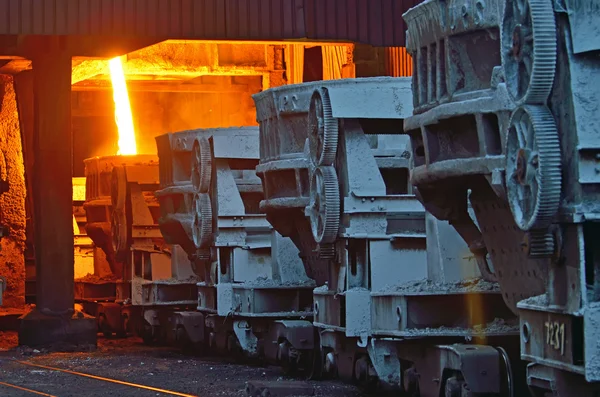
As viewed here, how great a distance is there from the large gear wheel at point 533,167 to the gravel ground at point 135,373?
168 inches

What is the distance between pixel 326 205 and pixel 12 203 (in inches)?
479

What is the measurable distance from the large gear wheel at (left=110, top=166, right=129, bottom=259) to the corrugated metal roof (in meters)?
2.61

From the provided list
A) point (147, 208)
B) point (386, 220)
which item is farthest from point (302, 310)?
point (147, 208)

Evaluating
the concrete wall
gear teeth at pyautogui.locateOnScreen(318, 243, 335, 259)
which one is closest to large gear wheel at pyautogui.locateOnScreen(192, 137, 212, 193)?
gear teeth at pyautogui.locateOnScreen(318, 243, 335, 259)

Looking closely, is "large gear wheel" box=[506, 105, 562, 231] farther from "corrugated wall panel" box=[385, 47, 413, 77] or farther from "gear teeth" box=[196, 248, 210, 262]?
"corrugated wall panel" box=[385, 47, 413, 77]

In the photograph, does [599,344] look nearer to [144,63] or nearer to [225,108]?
[144,63]

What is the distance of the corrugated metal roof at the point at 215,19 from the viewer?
16.1 m

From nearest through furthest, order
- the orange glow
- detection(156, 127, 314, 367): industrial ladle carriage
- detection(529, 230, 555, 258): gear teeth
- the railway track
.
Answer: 1. detection(529, 230, 555, 258): gear teeth
2. the railway track
3. detection(156, 127, 314, 367): industrial ladle carriage
4. the orange glow

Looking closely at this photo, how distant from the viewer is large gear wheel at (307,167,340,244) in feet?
35.7

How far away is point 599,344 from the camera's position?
627cm

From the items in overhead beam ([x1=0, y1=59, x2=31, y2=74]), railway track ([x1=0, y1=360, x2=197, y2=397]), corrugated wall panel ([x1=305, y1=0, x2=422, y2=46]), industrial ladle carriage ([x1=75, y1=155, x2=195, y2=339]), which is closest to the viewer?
railway track ([x1=0, y1=360, x2=197, y2=397])

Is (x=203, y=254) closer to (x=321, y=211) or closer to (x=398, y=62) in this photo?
(x=321, y=211)

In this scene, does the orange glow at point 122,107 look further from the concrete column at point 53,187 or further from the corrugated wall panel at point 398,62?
the concrete column at point 53,187

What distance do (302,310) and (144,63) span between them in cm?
1039
